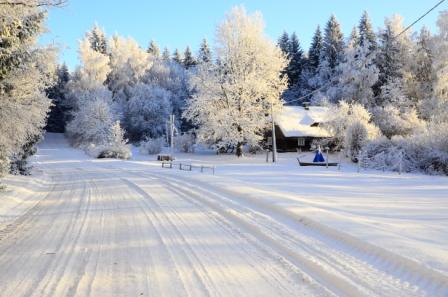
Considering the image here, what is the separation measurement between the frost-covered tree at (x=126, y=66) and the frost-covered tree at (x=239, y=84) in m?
38.4

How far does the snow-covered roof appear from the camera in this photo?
55.4 meters

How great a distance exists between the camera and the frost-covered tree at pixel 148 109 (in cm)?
7631

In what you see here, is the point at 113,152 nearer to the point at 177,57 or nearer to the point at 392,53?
the point at 392,53

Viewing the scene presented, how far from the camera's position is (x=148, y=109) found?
76.2 metres

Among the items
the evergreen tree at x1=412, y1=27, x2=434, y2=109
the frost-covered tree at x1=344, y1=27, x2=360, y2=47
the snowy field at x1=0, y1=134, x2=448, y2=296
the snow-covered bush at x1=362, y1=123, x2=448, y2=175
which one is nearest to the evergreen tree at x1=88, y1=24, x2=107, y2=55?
the frost-covered tree at x1=344, y1=27, x2=360, y2=47

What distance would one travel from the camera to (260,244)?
Result: 26.8 feet

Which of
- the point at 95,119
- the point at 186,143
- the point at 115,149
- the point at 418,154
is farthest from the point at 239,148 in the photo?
the point at 95,119

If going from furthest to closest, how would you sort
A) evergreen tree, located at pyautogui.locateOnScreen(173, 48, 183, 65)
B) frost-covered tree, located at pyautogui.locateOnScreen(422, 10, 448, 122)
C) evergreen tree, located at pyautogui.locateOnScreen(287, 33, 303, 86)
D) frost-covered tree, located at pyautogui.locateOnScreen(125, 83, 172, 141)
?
evergreen tree, located at pyautogui.locateOnScreen(173, 48, 183, 65) → evergreen tree, located at pyautogui.locateOnScreen(287, 33, 303, 86) → frost-covered tree, located at pyautogui.locateOnScreen(125, 83, 172, 141) → frost-covered tree, located at pyautogui.locateOnScreen(422, 10, 448, 122)

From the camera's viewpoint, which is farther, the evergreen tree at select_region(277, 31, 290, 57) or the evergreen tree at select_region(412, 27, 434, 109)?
the evergreen tree at select_region(277, 31, 290, 57)

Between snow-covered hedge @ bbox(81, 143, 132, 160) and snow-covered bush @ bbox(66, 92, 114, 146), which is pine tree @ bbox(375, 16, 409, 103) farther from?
snow-covered bush @ bbox(66, 92, 114, 146)

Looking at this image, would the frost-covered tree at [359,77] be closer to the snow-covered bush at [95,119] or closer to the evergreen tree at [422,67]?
the evergreen tree at [422,67]

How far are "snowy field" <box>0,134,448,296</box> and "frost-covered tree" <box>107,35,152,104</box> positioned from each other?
7100cm

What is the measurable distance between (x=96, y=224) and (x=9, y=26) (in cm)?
509

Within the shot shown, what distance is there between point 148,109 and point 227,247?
229 feet
